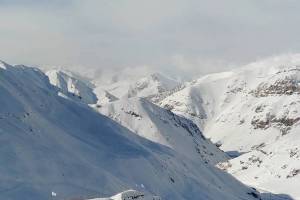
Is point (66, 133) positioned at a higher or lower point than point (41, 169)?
higher

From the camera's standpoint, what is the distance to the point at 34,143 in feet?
566

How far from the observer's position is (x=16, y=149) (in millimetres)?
163125

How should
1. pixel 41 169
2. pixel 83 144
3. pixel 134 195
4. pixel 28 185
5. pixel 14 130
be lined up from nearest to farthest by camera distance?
pixel 134 195 < pixel 28 185 < pixel 41 169 < pixel 14 130 < pixel 83 144

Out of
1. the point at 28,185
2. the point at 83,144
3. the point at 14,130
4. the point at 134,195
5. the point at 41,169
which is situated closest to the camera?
the point at 134,195

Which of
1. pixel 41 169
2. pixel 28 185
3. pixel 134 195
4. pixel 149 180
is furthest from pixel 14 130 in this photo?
pixel 134 195

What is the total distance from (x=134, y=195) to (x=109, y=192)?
52.9 metres

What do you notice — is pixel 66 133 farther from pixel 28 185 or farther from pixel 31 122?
pixel 28 185

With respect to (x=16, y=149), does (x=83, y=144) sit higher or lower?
higher

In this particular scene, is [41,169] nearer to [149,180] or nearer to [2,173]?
[2,173]

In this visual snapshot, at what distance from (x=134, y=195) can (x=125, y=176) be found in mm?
78882

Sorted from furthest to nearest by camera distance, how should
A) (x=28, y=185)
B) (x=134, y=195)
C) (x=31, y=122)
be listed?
(x=31, y=122)
(x=28, y=185)
(x=134, y=195)

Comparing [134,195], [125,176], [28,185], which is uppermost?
[125,176]

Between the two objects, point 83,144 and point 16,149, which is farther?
point 83,144

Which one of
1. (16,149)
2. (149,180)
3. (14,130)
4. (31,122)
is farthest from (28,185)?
(149,180)
